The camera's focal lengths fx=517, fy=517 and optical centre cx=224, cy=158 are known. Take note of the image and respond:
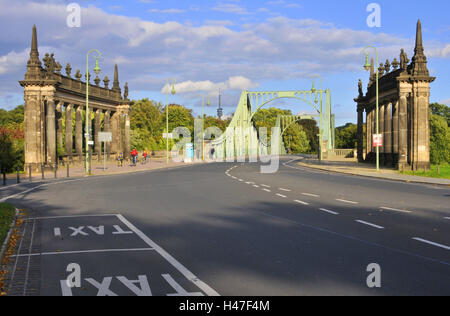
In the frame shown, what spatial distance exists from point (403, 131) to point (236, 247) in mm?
33893

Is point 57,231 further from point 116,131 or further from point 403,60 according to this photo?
point 116,131

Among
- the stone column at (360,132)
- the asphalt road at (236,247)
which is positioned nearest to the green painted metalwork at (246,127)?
the stone column at (360,132)

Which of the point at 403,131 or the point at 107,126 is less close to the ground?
the point at 107,126

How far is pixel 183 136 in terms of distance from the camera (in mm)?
93500

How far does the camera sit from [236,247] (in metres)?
8.88

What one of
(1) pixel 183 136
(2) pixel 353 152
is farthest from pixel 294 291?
(1) pixel 183 136

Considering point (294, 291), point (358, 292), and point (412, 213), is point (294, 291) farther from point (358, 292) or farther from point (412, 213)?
point (412, 213)

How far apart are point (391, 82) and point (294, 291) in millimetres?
38997

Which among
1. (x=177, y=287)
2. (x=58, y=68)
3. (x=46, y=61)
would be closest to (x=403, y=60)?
(x=46, y=61)

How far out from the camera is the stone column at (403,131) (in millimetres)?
38094

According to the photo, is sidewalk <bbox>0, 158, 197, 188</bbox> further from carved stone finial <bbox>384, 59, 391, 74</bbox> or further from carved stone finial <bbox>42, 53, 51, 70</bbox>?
carved stone finial <bbox>384, 59, 391, 74</bbox>

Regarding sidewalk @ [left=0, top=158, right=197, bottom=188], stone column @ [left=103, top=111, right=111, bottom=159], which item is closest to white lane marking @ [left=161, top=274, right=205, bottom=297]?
sidewalk @ [left=0, top=158, right=197, bottom=188]

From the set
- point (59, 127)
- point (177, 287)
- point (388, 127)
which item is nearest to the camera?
point (177, 287)

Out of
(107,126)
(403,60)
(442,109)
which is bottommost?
(107,126)
